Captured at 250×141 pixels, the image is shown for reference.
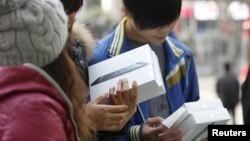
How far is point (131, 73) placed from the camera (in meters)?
1.71

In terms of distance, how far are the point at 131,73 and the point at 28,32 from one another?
0.56m

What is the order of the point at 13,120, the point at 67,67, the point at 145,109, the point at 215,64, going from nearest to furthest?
the point at 13,120, the point at 67,67, the point at 145,109, the point at 215,64

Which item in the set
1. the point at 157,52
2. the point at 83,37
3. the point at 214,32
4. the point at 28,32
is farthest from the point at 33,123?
the point at 214,32

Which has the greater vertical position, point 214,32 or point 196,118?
point 196,118

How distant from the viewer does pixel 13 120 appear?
1169 millimetres

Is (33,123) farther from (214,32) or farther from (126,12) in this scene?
(214,32)

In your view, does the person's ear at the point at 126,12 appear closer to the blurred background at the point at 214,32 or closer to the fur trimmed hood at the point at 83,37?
the fur trimmed hood at the point at 83,37

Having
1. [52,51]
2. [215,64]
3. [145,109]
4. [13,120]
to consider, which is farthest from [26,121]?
[215,64]

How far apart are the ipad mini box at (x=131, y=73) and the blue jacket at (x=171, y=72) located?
5.2 inches

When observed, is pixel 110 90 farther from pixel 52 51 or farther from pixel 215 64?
pixel 215 64

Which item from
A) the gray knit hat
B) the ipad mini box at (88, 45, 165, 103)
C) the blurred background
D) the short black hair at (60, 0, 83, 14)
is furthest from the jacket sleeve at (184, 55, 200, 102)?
the blurred background

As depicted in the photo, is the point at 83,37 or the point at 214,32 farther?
the point at 214,32

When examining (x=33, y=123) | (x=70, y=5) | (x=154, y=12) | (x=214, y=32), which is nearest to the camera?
(x=33, y=123)

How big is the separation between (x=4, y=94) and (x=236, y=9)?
26.5 metres
